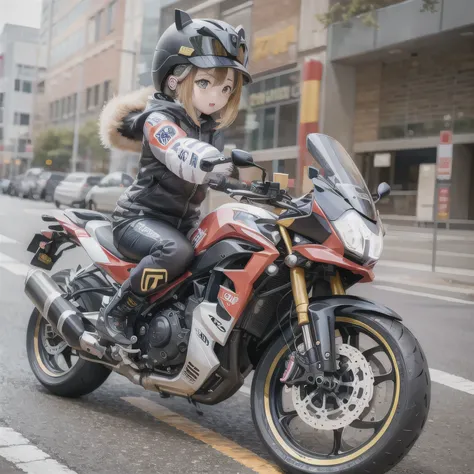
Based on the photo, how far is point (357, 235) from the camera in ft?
9.48

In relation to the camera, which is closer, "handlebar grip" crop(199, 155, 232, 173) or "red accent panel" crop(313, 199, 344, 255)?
"red accent panel" crop(313, 199, 344, 255)

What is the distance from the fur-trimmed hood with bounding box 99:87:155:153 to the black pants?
0.45 m

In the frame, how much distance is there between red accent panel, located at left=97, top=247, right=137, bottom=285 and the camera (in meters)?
3.70

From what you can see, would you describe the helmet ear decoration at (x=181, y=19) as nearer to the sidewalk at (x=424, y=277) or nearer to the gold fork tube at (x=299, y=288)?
the gold fork tube at (x=299, y=288)

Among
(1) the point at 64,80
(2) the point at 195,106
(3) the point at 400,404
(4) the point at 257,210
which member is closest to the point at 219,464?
(3) the point at 400,404

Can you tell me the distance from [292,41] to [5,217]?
8.42m

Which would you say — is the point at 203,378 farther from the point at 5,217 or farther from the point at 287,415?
the point at 5,217

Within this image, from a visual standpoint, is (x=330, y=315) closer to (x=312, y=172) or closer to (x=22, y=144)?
(x=312, y=172)

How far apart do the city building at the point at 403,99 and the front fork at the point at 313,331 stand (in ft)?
49.6

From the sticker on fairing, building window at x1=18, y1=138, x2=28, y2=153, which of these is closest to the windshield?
the sticker on fairing

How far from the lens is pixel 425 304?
8.92 metres

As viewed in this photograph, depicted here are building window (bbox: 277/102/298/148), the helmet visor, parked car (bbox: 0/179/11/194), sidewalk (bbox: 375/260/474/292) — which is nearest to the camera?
the helmet visor

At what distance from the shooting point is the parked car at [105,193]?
17.9m

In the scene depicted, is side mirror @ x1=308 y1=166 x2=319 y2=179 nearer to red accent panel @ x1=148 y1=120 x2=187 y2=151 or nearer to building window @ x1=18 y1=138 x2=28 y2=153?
red accent panel @ x1=148 y1=120 x2=187 y2=151
